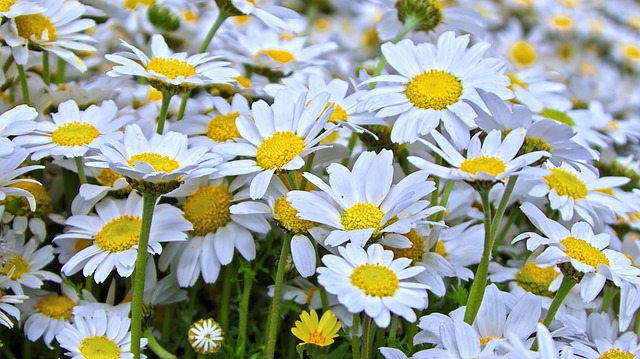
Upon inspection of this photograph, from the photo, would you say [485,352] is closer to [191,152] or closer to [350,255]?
[350,255]

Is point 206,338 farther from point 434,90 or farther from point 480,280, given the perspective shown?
point 434,90

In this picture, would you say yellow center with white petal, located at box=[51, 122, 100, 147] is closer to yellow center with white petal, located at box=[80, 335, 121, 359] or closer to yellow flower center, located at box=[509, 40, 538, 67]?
yellow center with white petal, located at box=[80, 335, 121, 359]

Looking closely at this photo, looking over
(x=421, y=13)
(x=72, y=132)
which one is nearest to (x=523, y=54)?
(x=421, y=13)

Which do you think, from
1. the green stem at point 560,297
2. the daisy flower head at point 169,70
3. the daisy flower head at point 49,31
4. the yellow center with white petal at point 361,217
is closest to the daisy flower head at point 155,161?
the daisy flower head at point 169,70

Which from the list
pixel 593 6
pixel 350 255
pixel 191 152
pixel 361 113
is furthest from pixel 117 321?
pixel 593 6

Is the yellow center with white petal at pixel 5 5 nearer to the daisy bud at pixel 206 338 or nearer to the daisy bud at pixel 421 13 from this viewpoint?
the daisy bud at pixel 206 338

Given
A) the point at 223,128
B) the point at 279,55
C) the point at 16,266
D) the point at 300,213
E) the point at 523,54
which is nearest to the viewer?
the point at 300,213

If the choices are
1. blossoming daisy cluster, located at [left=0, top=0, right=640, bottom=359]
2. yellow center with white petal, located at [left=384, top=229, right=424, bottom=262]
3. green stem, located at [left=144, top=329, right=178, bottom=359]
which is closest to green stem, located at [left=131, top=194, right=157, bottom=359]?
blossoming daisy cluster, located at [left=0, top=0, right=640, bottom=359]
